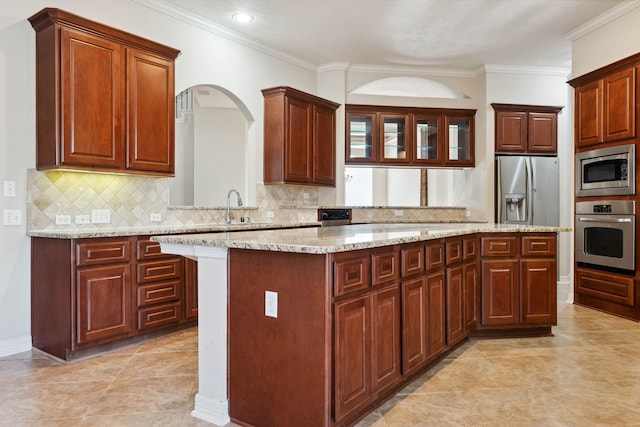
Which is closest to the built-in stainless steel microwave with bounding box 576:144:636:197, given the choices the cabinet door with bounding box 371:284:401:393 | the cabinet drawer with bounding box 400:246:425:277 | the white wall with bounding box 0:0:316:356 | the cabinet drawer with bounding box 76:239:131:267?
the cabinet drawer with bounding box 400:246:425:277

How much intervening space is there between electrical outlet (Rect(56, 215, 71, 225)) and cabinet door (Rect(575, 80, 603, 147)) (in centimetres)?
506

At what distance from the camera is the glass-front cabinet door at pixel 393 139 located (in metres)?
5.98

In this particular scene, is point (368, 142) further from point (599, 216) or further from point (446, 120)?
point (599, 216)

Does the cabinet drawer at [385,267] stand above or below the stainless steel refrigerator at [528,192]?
below

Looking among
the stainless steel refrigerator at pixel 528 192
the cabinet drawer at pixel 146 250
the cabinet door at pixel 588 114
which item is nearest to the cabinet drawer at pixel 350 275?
the cabinet drawer at pixel 146 250

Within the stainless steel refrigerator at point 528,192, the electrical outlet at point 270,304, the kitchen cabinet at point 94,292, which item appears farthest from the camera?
the stainless steel refrigerator at point 528,192

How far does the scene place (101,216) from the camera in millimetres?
3648

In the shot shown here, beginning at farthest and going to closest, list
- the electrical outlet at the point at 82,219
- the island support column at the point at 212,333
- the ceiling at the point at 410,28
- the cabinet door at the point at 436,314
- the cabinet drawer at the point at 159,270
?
the ceiling at the point at 410,28
the electrical outlet at the point at 82,219
the cabinet drawer at the point at 159,270
the cabinet door at the point at 436,314
the island support column at the point at 212,333

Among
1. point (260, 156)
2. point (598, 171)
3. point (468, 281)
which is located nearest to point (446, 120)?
point (598, 171)

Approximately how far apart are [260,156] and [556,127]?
408 centimetres

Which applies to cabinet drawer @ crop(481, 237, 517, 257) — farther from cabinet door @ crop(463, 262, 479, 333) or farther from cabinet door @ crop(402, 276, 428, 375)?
cabinet door @ crop(402, 276, 428, 375)

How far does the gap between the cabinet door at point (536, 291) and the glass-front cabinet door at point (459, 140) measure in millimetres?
2744

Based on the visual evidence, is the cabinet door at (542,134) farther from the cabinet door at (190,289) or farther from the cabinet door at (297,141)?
the cabinet door at (190,289)

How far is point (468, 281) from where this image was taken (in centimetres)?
332
